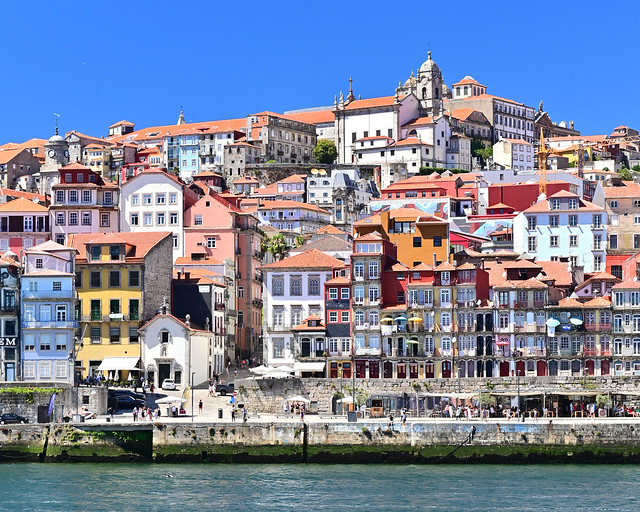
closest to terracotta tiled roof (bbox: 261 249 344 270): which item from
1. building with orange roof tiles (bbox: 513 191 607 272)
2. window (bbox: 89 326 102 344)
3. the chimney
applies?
window (bbox: 89 326 102 344)

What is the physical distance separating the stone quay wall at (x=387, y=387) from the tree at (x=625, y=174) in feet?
293

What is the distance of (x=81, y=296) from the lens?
89500 millimetres

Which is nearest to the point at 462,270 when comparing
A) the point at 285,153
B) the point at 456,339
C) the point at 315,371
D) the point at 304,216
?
A: the point at 456,339

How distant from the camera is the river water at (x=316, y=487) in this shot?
2347 inches

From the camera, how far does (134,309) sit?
89.6 m

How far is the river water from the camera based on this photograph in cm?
5962

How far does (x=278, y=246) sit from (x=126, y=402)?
40.4 metres

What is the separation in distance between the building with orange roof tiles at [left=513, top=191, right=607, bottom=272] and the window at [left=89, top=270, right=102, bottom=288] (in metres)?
32.0

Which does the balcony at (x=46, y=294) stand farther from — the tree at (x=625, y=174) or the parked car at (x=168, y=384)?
the tree at (x=625, y=174)

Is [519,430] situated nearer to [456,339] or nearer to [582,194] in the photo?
[456,339]

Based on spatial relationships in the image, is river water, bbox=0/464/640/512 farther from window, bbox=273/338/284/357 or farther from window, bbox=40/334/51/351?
window, bbox=273/338/284/357

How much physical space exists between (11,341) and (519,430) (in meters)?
29.5

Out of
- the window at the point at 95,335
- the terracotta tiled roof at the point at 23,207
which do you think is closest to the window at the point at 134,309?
the window at the point at 95,335

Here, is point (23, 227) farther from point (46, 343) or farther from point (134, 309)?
point (46, 343)
